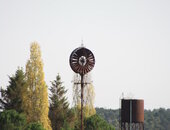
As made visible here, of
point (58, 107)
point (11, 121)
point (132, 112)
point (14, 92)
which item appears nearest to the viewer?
point (132, 112)

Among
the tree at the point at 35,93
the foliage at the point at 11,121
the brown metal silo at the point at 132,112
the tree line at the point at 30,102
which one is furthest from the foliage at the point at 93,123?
the brown metal silo at the point at 132,112

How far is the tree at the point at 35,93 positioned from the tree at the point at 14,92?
198 centimetres

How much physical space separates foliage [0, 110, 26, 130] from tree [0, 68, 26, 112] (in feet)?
18.7

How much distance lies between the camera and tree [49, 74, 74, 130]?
7925 cm

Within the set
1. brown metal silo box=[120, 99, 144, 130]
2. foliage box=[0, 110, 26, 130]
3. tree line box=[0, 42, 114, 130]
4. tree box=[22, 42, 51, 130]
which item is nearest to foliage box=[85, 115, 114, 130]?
tree line box=[0, 42, 114, 130]

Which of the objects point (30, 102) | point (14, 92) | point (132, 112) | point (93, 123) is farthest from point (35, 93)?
point (132, 112)

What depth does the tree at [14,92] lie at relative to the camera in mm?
62528

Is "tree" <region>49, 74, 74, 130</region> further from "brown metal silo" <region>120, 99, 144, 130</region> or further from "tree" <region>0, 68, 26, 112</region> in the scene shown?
"brown metal silo" <region>120, 99, 144, 130</region>

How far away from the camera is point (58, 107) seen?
80750 mm

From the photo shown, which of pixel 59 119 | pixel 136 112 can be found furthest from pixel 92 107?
pixel 136 112

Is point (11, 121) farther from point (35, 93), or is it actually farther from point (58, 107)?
point (58, 107)

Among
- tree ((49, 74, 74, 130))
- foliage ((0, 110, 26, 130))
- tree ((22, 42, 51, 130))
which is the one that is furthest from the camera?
tree ((49, 74, 74, 130))

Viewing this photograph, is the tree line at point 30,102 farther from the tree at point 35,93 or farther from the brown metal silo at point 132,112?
the brown metal silo at point 132,112

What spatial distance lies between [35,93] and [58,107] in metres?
22.0
